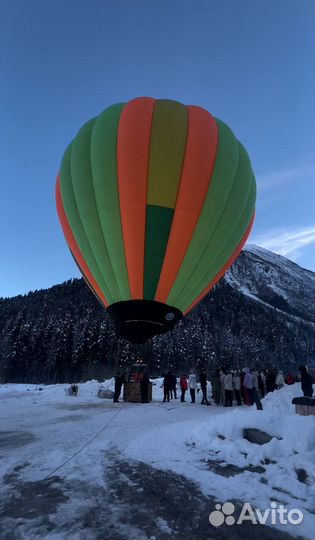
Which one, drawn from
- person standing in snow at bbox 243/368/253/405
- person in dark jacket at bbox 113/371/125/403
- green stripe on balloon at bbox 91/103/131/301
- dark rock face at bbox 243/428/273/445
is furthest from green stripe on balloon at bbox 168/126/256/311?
person in dark jacket at bbox 113/371/125/403

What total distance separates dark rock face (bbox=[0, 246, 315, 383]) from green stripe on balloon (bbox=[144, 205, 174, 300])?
78.0 ft

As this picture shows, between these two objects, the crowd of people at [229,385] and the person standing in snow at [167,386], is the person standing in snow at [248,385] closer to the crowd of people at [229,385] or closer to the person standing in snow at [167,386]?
the crowd of people at [229,385]

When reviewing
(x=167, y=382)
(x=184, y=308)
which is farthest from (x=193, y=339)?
(x=184, y=308)

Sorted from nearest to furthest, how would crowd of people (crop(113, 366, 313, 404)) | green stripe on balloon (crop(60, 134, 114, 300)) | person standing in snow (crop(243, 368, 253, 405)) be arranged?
green stripe on balloon (crop(60, 134, 114, 300))
person standing in snow (crop(243, 368, 253, 405))
crowd of people (crop(113, 366, 313, 404))

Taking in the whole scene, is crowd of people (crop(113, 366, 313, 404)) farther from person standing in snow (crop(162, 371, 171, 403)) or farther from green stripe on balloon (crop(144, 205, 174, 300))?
green stripe on balloon (crop(144, 205, 174, 300))

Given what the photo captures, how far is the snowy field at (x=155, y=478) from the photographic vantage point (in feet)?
10.9

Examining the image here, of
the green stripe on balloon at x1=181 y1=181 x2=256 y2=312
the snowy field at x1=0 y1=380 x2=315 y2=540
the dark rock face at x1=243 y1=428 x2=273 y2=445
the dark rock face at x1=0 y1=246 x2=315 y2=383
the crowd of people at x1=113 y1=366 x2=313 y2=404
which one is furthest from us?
the dark rock face at x1=0 y1=246 x2=315 y2=383

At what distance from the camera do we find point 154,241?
34.2ft

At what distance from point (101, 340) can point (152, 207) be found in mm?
56071

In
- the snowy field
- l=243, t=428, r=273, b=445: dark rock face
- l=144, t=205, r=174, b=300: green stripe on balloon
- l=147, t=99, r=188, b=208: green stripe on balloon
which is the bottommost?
the snowy field

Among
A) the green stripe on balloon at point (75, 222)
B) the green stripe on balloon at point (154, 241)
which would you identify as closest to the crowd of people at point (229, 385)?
the green stripe on balloon at point (154, 241)

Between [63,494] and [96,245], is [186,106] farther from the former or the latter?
[63,494]

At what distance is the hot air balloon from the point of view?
1032 cm

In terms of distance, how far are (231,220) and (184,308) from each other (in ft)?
10.4
